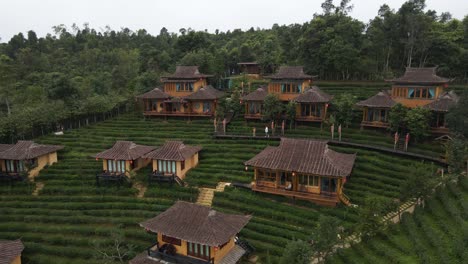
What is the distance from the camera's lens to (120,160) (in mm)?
27672

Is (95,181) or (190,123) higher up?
(190,123)

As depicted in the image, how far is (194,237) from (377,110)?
22.5 meters

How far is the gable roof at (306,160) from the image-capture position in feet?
73.4

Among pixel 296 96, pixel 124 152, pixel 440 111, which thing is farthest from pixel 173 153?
pixel 440 111

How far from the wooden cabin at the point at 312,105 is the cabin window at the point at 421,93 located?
23.3ft

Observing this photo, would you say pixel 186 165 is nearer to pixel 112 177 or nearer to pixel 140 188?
pixel 140 188

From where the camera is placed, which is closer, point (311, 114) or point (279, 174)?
point (279, 174)

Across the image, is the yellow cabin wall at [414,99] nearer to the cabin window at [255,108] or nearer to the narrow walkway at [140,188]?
the cabin window at [255,108]

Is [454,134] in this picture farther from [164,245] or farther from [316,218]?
[164,245]

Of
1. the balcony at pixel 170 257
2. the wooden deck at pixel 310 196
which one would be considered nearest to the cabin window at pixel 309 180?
the wooden deck at pixel 310 196

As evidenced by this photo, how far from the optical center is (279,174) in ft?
79.3

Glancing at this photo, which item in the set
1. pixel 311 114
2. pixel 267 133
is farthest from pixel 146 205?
pixel 311 114

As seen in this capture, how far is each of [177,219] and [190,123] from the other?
21268 mm

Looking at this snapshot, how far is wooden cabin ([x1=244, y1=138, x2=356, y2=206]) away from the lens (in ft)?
73.9
